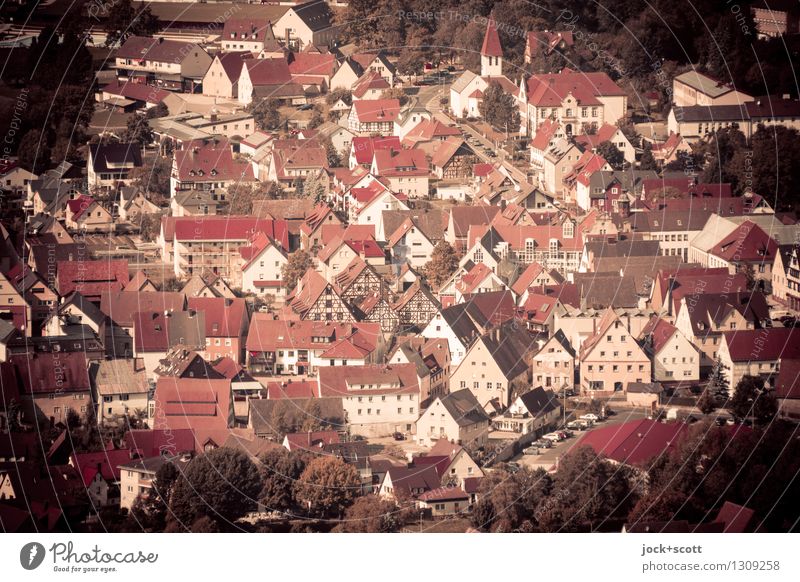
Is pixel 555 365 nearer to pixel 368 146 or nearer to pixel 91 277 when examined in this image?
pixel 91 277

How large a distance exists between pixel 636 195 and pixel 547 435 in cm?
551

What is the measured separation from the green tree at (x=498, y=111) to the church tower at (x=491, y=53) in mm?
740

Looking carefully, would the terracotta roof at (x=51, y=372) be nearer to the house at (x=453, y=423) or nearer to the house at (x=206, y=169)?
the house at (x=453, y=423)

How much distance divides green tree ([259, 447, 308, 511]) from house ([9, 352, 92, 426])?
1.95 meters

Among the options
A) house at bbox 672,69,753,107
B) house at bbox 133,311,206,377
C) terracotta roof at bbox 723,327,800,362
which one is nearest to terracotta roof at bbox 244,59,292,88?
house at bbox 672,69,753,107

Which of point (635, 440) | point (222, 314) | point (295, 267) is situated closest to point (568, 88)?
point (295, 267)

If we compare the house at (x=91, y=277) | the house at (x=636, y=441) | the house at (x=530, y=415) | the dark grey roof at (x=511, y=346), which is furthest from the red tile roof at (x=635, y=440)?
the house at (x=91, y=277)

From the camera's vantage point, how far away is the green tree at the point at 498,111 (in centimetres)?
2383

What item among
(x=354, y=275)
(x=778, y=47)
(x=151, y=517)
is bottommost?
(x=151, y=517)

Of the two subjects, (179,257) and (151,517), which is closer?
(151,517)
